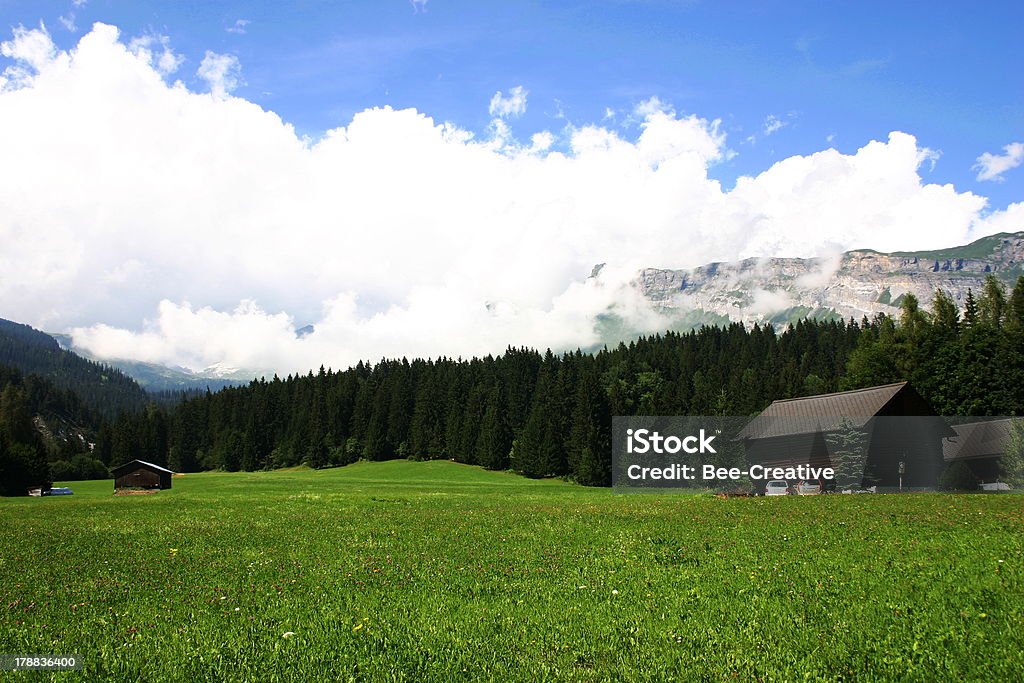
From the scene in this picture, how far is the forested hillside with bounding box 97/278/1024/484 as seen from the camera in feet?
294

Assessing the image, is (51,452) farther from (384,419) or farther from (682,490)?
(682,490)

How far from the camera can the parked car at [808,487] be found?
44.9 meters

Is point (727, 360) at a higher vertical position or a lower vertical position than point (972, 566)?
higher

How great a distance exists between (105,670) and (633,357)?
6180 inches

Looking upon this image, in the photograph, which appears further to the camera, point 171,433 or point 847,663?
point 171,433

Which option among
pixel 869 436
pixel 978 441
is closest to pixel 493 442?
pixel 869 436

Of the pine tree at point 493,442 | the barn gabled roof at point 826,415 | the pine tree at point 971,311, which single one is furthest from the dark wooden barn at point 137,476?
the pine tree at point 971,311

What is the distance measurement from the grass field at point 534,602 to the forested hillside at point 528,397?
240 feet

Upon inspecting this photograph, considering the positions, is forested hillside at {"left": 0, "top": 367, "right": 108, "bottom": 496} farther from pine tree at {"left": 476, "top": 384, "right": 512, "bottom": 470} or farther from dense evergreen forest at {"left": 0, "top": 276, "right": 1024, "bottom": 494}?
pine tree at {"left": 476, "top": 384, "right": 512, "bottom": 470}

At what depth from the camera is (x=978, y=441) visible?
4934cm

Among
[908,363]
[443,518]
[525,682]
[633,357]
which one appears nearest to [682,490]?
[443,518]

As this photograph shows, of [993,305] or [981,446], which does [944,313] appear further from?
[981,446]

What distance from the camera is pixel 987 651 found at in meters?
8.48

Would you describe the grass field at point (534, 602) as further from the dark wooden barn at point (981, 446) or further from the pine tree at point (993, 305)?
the pine tree at point (993, 305)
